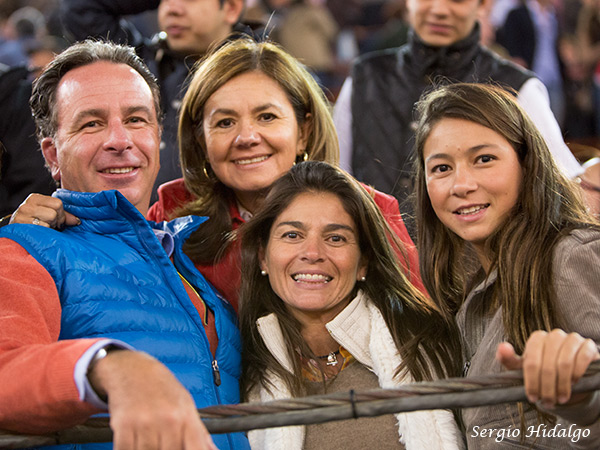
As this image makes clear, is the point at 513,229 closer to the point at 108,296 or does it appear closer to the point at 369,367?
the point at 369,367

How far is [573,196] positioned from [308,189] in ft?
2.62

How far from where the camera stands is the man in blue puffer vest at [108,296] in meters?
1.52

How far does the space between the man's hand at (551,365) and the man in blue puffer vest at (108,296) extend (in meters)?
0.57

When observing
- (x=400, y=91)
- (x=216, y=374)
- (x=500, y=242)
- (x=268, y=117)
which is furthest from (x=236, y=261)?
(x=400, y=91)

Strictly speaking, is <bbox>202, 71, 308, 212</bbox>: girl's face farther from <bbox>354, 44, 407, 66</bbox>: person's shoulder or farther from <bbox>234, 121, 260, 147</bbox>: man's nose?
<bbox>354, 44, 407, 66</bbox>: person's shoulder

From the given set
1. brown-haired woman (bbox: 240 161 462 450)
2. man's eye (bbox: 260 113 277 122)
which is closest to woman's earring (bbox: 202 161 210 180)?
man's eye (bbox: 260 113 277 122)

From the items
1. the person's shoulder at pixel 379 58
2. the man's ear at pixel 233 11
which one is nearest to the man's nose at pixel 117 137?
the man's ear at pixel 233 11

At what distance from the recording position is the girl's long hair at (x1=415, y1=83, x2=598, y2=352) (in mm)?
2236

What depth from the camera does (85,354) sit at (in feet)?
5.17

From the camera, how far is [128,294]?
2227 mm

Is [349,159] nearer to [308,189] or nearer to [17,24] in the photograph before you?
[308,189]

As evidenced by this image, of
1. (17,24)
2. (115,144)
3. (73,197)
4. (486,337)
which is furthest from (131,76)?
(17,24)

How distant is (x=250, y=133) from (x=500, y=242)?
40.8 inches

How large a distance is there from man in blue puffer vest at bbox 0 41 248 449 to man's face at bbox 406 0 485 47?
58.6 inches
